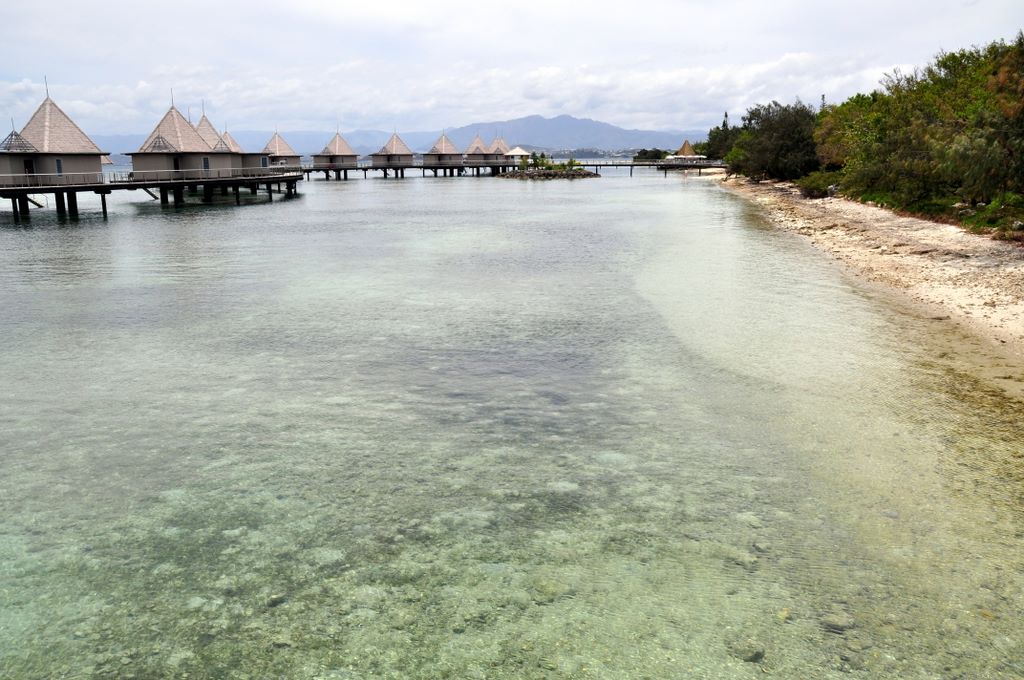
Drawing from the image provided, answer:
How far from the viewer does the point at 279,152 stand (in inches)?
3305

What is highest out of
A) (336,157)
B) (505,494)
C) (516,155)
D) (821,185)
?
(516,155)

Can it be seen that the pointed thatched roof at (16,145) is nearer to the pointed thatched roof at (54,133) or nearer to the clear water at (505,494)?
the pointed thatched roof at (54,133)

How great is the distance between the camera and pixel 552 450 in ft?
28.6

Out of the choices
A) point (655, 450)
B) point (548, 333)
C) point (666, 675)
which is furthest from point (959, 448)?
point (548, 333)

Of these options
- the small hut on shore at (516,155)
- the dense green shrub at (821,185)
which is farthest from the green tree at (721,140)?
the dense green shrub at (821,185)

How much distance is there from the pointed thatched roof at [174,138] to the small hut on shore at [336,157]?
1833 inches

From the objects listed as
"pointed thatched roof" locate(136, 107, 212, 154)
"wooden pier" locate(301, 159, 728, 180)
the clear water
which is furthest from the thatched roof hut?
the clear water

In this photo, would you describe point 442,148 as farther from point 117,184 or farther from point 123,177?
point 117,184

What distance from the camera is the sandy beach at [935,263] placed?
15117 millimetres

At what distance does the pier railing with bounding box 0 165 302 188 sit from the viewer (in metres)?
39.9

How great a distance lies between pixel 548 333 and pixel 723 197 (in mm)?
46518

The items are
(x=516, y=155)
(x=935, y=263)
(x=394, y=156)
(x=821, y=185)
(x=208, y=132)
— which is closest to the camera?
(x=935, y=263)

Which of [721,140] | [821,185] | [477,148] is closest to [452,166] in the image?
[477,148]

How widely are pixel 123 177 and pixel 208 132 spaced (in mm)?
15264
